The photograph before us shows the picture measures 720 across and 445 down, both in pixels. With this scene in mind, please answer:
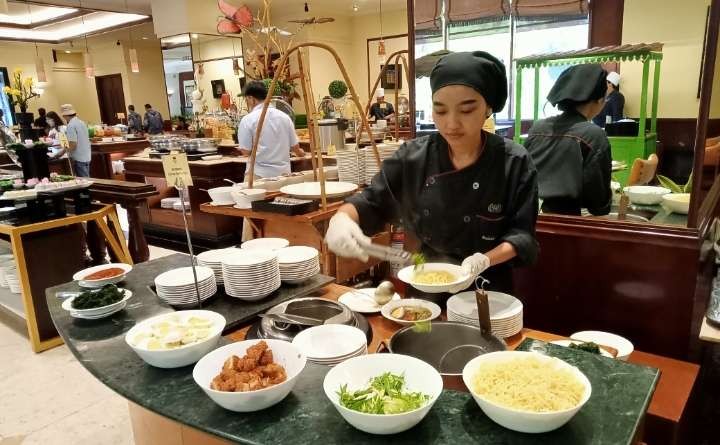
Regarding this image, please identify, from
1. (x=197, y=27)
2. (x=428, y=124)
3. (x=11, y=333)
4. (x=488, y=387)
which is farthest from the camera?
(x=197, y=27)

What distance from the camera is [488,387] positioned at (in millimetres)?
1140

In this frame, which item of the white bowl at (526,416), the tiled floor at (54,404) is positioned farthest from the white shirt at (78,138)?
the white bowl at (526,416)

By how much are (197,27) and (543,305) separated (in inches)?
381

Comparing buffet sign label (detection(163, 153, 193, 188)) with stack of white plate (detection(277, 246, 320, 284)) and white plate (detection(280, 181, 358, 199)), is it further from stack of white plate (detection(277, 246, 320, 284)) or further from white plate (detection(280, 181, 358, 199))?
white plate (detection(280, 181, 358, 199))

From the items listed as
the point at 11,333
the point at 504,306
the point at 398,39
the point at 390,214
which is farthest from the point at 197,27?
the point at 504,306

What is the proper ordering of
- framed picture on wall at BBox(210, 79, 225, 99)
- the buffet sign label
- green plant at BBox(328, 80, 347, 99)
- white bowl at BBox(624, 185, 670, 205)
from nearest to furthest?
1. the buffet sign label
2. white bowl at BBox(624, 185, 670, 205)
3. green plant at BBox(328, 80, 347, 99)
4. framed picture on wall at BBox(210, 79, 225, 99)

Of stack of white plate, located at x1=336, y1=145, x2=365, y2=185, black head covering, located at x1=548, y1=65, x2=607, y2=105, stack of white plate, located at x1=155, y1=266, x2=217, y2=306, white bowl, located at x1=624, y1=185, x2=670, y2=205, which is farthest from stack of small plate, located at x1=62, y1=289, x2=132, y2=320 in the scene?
white bowl, located at x1=624, y1=185, x2=670, y2=205

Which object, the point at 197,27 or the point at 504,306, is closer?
the point at 504,306

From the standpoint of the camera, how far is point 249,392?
1.14 meters

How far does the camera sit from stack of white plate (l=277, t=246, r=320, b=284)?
209 cm

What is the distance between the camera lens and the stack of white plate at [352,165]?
144 inches

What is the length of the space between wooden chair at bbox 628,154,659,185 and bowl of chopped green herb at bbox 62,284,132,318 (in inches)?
95.2

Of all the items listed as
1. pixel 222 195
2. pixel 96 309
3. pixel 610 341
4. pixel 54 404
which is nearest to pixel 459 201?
pixel 610 341

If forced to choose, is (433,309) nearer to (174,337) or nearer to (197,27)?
(174,337)
